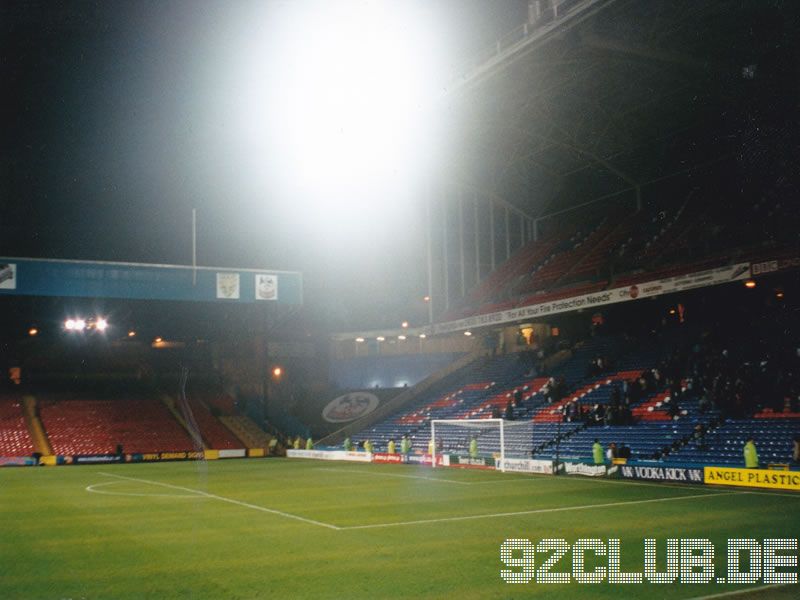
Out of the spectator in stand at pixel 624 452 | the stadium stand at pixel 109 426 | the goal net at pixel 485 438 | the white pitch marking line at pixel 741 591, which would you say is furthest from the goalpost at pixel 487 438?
the white pitch marking line at pixel 741 591

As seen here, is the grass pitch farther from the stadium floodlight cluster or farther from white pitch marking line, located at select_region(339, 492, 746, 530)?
the stadium floodlight cluster

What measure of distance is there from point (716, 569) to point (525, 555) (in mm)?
3135

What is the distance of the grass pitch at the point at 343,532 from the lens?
11.1 m

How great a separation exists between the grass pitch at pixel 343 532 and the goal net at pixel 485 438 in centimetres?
733

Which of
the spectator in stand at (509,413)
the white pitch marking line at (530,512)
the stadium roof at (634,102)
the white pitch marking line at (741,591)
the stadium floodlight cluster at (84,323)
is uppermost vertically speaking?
the stadium roof at (634,102)

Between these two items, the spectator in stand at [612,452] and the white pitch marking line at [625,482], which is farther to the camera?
the spectator in stand at [612,452]

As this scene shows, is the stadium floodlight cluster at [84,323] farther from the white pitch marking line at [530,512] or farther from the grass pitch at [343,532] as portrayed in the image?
the white pitch marking line at [530,512]

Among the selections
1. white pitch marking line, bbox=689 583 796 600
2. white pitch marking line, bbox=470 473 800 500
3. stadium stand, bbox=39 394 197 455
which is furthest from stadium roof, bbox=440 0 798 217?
stadium stand, bbox=39 394 197 455

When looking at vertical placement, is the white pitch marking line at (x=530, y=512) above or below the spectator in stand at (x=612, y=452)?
below

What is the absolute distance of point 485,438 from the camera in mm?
39438

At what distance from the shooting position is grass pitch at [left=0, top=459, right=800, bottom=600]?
11133 millimetres

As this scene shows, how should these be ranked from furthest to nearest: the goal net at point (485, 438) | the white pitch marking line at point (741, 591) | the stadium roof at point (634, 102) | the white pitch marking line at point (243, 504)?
the goal net at point (485, 438) < the stadium roof at point (634, 102) < the white pitch marking line at point (243, 504) < the white pitch marking line at point (741, 591)

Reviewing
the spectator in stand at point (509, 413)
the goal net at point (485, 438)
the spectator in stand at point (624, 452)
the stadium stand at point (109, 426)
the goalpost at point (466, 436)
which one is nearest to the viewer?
the spectator in stand at point (624, 452)

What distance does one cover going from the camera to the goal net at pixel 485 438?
118 feet
